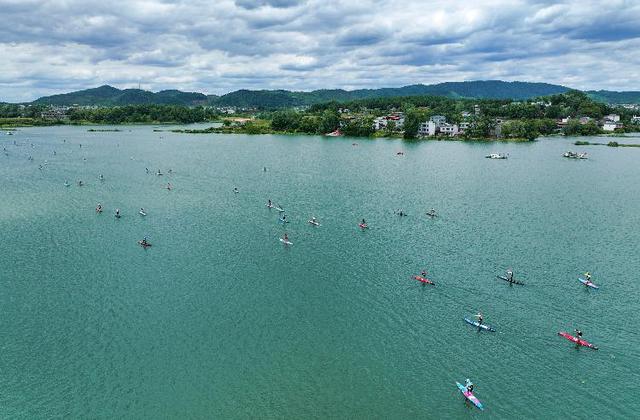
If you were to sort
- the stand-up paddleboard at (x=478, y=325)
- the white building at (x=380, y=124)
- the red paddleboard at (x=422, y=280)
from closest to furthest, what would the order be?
the stand-up paddleboard at (x=478, y=325), the red paddleboard at (x=422, y=280), the white building at (x=380, y=124)

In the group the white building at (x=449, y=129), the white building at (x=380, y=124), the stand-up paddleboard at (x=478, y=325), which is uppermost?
the white building at (x=380, y=124)

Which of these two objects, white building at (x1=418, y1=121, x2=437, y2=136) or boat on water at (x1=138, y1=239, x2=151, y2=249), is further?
white building at (x1=418, y1=121, x2=437, y2=136)

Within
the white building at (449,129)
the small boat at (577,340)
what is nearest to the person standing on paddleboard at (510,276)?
the small boat at (577,340)

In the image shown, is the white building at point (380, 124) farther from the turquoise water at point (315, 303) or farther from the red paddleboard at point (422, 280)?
the red paddleboard at point (422, 280)

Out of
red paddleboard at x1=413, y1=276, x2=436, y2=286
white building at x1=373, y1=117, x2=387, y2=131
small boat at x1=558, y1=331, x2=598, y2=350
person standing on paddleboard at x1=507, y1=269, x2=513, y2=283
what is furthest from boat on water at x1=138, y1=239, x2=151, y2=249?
white building at x1=373, y1=117, x2=387, y2=131

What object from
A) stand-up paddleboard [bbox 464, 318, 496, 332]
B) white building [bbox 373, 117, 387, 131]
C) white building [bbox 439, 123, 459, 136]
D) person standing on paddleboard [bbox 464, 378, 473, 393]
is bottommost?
person standing on paddleboard [bbox 464, 378, 473, 393]

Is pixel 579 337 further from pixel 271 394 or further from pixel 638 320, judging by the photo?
pixel 271 394

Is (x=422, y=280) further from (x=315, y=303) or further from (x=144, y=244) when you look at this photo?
(x=144, y=244)

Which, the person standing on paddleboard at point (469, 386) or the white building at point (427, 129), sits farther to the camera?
the white building at point (427, 129)

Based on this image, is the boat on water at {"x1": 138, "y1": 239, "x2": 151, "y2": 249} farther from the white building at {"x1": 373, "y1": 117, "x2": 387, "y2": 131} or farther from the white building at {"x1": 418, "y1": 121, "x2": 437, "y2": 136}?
the white building at {"x1": 373, "y1": 117, "x2": 387, "y2": 131}
